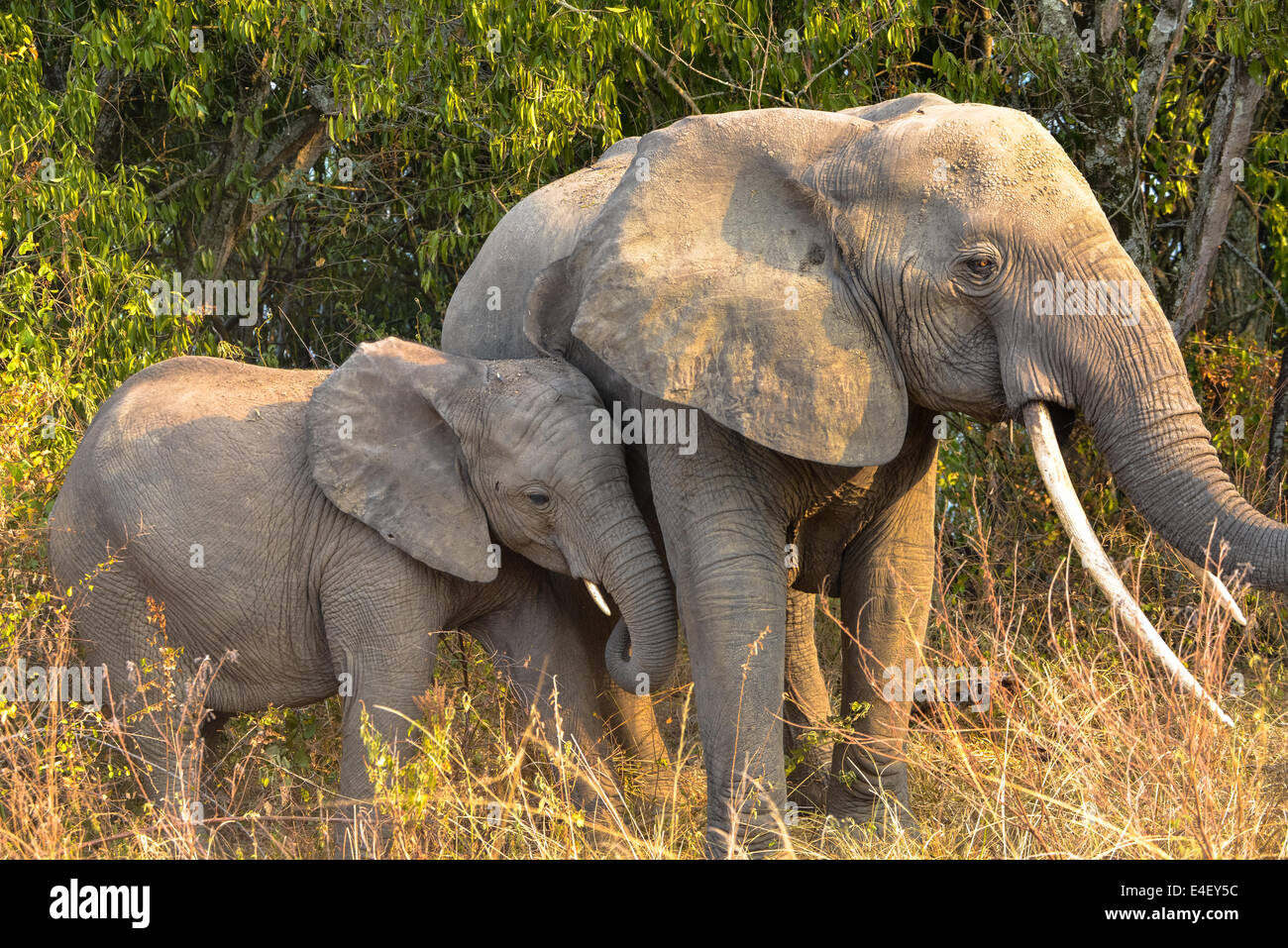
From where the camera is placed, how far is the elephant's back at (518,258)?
603 cm

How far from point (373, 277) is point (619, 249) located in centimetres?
562

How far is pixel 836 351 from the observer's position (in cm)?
480

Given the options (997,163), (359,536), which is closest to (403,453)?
(359,536)

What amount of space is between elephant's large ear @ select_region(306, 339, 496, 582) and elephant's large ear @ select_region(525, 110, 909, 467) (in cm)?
84

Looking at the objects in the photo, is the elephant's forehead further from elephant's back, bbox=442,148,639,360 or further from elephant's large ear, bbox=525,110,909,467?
elephant's back, bbox=442,148,639,360

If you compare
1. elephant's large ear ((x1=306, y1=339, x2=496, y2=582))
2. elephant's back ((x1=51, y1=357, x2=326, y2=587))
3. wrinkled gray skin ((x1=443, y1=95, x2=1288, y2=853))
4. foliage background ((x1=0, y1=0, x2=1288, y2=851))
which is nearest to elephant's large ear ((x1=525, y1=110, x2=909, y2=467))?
wrinkled gray skin ((x1=443, y1=95, x2=1288, y2=853))

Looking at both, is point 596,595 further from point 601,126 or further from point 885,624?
point 601,126

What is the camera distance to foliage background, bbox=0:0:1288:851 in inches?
286

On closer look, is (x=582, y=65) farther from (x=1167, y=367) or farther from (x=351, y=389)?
(x=1167, y=367)

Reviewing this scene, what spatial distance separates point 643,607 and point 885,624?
0.86m

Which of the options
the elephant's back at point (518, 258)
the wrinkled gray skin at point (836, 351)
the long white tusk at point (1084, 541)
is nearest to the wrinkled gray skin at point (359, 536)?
the wrinkled gray skin at point (836, 351)

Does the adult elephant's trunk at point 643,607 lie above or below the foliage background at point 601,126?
below

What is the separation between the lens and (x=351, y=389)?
5730 millimetres

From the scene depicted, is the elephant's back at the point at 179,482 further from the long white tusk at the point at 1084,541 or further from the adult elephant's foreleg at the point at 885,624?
the long white tusk at the point at 1084,541
